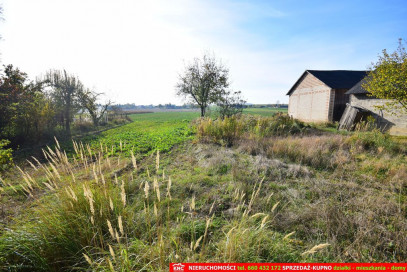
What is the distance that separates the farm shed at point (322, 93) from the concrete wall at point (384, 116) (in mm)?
2316

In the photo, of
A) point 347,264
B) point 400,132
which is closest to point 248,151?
point 347,264

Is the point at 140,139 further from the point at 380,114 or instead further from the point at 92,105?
the point at 380,114

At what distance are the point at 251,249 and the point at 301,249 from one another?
2.97 ft

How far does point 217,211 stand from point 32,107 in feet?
52.1

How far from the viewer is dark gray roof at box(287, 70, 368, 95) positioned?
18344 mm

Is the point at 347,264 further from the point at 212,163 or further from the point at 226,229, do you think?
the point at 212,163

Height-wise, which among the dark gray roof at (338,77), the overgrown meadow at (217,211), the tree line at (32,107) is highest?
the dark gray roof at (338,77)

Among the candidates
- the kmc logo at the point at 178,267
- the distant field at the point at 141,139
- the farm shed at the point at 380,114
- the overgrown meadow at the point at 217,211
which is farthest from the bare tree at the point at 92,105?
the farm shed at the point at 380,114

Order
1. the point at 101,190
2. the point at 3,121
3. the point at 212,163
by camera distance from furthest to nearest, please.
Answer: the point at 3,121 → the point at 212,163 → the point at 101,190

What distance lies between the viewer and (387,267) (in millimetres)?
2365

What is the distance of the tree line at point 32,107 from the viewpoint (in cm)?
1076

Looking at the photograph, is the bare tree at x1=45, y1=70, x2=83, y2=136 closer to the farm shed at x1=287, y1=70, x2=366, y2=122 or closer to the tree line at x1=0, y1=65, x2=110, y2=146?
the tree line at x1=0, y1=65, x2=110, y2=146

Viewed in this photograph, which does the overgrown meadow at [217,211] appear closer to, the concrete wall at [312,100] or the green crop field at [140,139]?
the green crop field at [140,139]

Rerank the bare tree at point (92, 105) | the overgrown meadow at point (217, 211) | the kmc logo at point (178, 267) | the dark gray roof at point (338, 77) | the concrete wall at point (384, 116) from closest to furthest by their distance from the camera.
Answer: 1. the kmc logo at point (178, 267)
2. the overgrown meadow at point (217, 211)
3. the concrete wall at point (384, 116)
4. the dark gray roof at point (338, 77)
5. the bare tree at point (92, 105)
